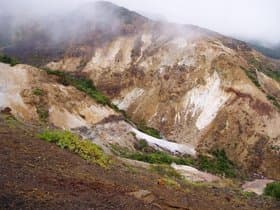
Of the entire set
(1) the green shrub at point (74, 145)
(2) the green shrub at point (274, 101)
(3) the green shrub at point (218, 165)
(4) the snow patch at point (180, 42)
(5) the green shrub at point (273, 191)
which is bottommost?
(3) the green shrub at point (218, 165)

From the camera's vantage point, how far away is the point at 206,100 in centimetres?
6681

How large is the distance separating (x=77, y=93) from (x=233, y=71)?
24209mm

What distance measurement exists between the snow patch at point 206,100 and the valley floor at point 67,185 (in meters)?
45.0

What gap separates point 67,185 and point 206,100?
5448cm

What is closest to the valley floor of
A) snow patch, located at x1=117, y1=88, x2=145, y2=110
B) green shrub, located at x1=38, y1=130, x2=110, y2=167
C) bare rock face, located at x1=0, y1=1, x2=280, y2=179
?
green shrub, located at x1=38, y1=130, x2=110, y2=167

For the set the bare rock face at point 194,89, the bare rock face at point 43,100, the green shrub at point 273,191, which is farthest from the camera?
the bare rock face at point 194,89

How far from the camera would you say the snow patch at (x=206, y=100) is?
6469cm

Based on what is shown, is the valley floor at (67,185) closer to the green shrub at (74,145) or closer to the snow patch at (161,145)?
the green shrub at (74,145)

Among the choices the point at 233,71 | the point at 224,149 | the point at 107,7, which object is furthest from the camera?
the point at 107,7

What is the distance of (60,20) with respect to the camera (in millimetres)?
85875

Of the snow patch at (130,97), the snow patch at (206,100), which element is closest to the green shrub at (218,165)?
the snow patch at (206,100)

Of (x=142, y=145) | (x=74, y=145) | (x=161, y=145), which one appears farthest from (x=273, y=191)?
(x=161, y=145)

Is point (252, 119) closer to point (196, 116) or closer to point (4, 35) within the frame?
point (196, 116)

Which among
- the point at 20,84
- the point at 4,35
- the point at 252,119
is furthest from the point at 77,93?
the point at 4,35
